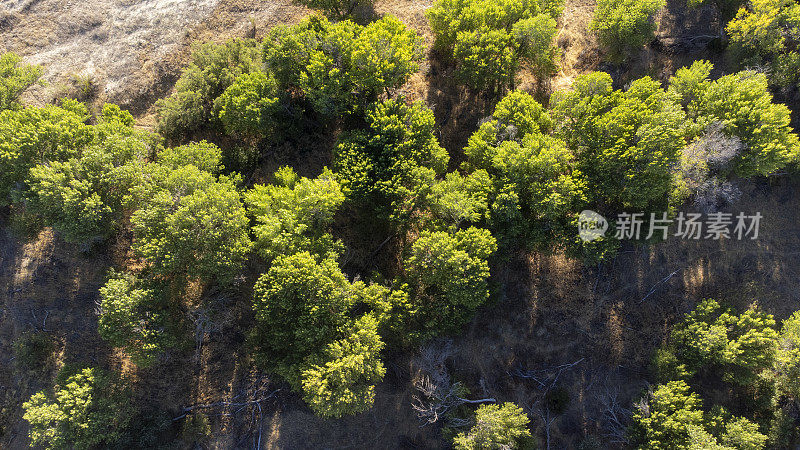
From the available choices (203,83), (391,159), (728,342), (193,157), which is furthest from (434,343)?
(203,83)

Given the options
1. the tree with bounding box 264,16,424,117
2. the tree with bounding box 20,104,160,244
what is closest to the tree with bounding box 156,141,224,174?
the tree with bounding box 20,104,160,244

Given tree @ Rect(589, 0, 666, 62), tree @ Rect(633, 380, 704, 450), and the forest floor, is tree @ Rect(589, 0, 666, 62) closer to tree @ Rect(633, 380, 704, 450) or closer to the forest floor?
the forest floor

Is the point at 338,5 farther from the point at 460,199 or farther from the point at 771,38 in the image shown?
the point at 771,38

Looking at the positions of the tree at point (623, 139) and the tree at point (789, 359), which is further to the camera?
the tree at point (789, 359)

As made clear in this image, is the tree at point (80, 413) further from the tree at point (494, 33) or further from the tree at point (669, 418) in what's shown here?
the tree at point (669, 418)

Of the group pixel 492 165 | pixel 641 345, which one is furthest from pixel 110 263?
pixel 641 345

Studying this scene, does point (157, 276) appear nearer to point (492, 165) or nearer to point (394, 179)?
point (394, 179)

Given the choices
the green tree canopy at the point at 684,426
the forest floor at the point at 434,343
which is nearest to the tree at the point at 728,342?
the green tree canopy at the point at 684,426
